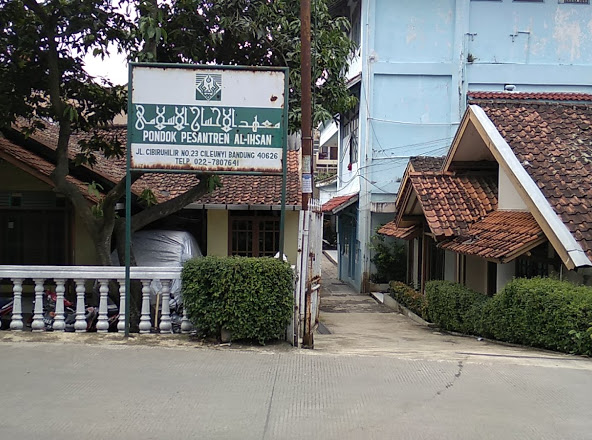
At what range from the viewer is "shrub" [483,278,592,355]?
795 cm

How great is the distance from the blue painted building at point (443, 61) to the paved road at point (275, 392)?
1486 centimetres

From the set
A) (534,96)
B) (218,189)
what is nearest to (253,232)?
(218,189)

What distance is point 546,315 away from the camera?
330 inches

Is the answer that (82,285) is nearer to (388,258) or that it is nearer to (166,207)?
(166,207)

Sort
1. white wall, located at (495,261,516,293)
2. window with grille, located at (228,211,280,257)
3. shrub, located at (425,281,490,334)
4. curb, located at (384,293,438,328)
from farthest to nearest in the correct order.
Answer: window with grille, located at (228,211,280,257) → curb, located at (384,293,438,328) → white wall, located at (495,261,516,293) → shrub, located at (425,281,490,334)

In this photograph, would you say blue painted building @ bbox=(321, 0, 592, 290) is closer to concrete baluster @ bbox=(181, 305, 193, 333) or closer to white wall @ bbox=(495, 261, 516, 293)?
white wall @ bbox=(495, 261, 516, 293)

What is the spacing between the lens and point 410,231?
18.0 metres

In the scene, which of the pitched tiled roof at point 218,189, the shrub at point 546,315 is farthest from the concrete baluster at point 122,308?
the pitched tiled roof at point 218,189

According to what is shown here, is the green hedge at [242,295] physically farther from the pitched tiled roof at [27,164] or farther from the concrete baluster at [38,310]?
the pitched tiled roof at [27,164]

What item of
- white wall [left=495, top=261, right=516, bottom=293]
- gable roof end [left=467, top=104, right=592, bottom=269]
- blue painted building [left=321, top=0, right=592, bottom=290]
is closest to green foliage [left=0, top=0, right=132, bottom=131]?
gable roof end [left=467, top=104, right=592, bottom=269]

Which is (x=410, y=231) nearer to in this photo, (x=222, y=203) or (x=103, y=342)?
(x=222, y=203)

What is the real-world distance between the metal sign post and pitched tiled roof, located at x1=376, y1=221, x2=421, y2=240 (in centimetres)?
1066

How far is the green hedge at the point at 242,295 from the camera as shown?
23.6 feet

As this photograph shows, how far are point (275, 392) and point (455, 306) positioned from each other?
721 cm
